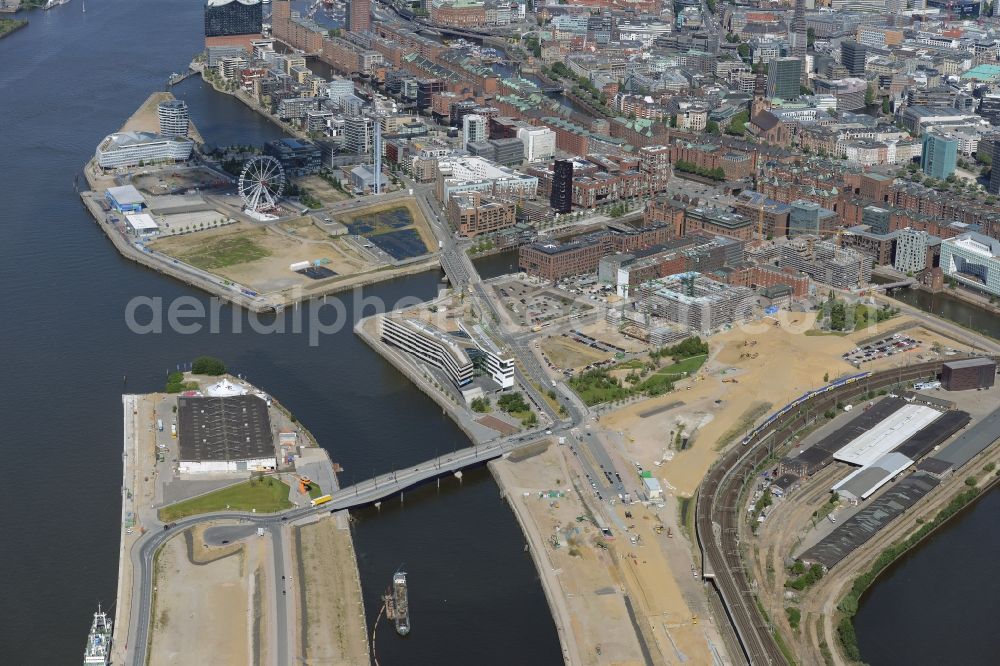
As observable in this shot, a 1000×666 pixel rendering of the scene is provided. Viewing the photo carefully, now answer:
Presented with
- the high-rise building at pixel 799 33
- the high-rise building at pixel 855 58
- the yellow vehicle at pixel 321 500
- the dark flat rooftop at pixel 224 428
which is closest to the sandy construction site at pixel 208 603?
the yellow vehicle at pixel 321 500

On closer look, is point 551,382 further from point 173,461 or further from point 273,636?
point 273,636

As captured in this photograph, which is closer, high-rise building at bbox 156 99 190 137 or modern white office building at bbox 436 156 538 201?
modern white office building at bbox 436 156 538 201

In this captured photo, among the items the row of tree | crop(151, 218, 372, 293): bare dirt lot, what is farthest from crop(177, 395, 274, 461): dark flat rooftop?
the row of tree

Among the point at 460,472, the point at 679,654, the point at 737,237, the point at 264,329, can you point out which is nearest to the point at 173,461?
the point at 460,472

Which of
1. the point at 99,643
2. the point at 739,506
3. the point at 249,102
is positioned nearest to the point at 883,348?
the point at 739,506

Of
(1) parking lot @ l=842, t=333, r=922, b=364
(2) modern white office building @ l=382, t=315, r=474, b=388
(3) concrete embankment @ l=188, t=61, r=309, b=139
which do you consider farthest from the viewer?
(3) concrete embankment @ l=188, t=61, r=309, b=139

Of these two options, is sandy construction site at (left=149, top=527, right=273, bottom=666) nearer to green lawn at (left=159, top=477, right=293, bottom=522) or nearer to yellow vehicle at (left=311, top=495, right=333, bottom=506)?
green lawn at (left=159, top=477, right=293, bottom=522)
